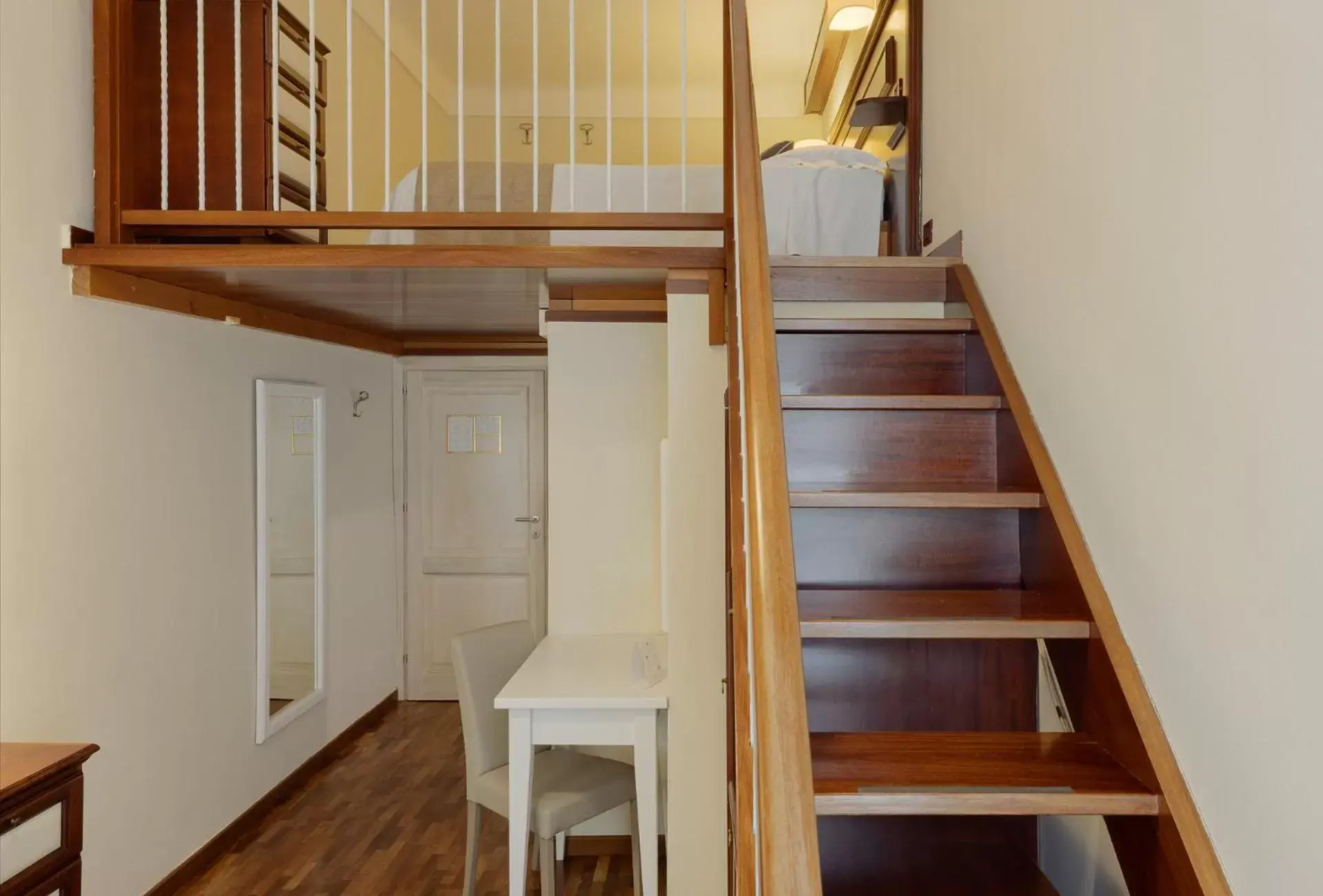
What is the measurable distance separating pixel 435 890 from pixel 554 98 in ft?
18.4

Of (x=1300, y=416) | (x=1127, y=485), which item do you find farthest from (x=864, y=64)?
(x=1300, y=416)

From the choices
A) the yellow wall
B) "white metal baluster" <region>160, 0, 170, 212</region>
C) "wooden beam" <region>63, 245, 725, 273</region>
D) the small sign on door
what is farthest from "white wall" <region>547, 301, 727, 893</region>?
the small sign on door

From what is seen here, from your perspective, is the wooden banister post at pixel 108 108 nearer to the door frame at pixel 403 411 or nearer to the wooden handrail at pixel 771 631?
the wooden handrail at pixel 771 631

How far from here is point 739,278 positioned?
1.49 meters

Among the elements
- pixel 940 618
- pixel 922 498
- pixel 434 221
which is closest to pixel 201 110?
pixel 434 221

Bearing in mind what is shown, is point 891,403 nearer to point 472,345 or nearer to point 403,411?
point 472,345

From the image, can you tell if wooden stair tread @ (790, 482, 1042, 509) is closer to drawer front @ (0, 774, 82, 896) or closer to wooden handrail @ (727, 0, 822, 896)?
wooden handrail @ (727, 0, 822, 896)

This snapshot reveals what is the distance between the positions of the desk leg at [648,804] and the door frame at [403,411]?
291cm

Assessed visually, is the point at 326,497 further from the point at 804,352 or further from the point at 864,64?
the point at 864,64

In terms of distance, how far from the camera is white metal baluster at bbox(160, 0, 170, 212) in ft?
8.50

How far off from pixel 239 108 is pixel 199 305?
81 centimetres

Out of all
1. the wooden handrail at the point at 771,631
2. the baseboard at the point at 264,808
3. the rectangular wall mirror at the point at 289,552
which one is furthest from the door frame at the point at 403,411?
the wooden handrail at the point at 771,631

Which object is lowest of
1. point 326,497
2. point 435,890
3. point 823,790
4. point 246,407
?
point 435,890

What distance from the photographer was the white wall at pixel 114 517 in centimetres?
247
